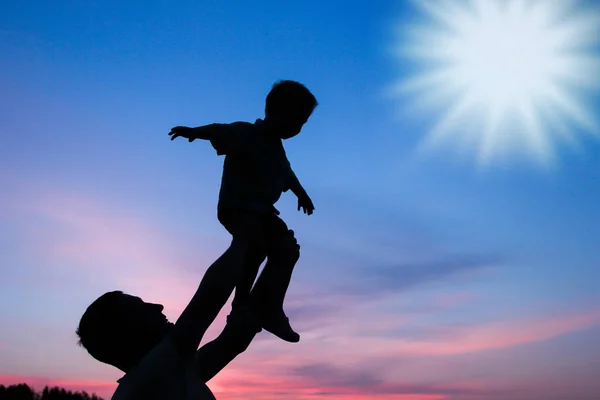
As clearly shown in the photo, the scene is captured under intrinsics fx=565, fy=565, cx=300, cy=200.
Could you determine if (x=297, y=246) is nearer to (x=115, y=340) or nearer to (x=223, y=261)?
(x=223, y=261)

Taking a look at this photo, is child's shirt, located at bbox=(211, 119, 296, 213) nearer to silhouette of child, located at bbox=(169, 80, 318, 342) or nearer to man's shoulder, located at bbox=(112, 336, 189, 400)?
silhouette of child, located at bbox=(169, 80, 318, 342)

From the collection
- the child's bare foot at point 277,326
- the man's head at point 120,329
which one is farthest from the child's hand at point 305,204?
the man's head at point 120,329

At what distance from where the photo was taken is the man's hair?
150 inches

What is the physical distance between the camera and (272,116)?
15.8 feet

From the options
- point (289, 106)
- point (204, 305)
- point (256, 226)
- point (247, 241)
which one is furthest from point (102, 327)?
point (289, 106)

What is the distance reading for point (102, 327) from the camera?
3.82 m

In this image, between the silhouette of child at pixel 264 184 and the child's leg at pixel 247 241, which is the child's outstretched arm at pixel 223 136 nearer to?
the silhouette of child at pixel 264 184

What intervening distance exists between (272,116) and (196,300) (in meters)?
1.75

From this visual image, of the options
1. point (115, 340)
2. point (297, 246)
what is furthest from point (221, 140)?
point (115, 340)

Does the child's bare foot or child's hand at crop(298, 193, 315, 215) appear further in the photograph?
child's hand at crop(298, 193, 315, 215)

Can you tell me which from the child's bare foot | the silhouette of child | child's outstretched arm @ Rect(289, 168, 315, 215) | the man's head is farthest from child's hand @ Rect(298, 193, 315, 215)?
the man's head

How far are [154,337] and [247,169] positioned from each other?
153 cm

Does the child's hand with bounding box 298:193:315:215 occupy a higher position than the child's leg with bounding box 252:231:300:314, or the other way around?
the child's hand with bounding box 298:193:315:215

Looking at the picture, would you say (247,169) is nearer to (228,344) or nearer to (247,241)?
(247,241)
